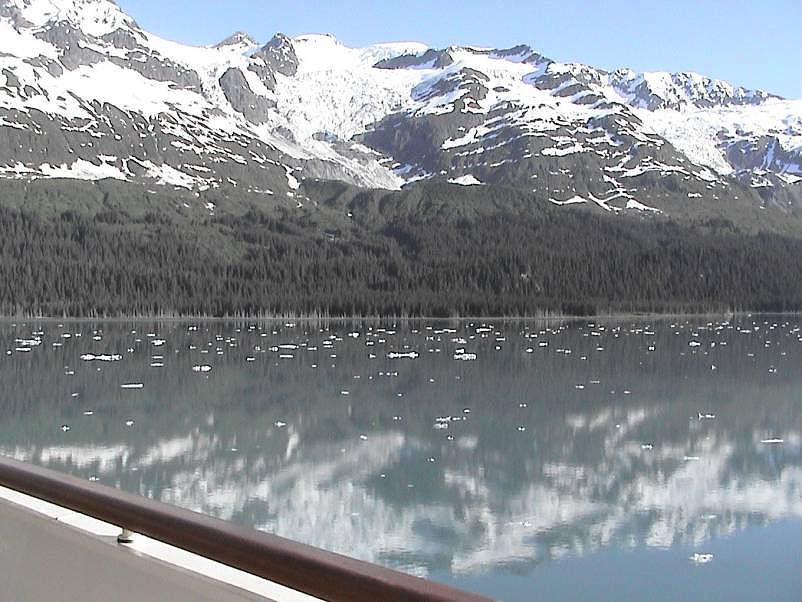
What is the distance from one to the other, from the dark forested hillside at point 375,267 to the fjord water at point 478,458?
72218 mm

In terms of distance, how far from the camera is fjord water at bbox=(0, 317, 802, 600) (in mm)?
10844

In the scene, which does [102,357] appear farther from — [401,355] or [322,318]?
[322,318]

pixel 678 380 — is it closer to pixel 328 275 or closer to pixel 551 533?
pixel 551 533

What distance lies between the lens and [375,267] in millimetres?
133625

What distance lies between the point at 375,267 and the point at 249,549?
131 m

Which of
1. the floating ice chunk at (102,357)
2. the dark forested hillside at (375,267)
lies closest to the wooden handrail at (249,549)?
the floating ice chunk at (102,357)

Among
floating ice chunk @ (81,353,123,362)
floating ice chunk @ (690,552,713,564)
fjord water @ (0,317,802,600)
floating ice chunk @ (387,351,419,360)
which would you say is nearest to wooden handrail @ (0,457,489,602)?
fjord water @ (0,317,802,600)

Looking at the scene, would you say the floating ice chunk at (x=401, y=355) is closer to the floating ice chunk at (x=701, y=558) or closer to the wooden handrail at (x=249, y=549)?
the floating ice chunk at (x=701, y=558)

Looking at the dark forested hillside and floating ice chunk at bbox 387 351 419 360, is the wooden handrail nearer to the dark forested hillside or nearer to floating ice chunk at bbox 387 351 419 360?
floating ice chunk at bbox 387 351 419 360

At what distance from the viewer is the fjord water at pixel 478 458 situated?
35.6 feet

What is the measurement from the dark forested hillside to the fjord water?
237 ft

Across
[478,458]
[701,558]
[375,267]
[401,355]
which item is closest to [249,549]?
[701,558]

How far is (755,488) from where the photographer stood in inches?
575

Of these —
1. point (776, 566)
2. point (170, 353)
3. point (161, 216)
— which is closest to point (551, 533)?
point (776, 566)
